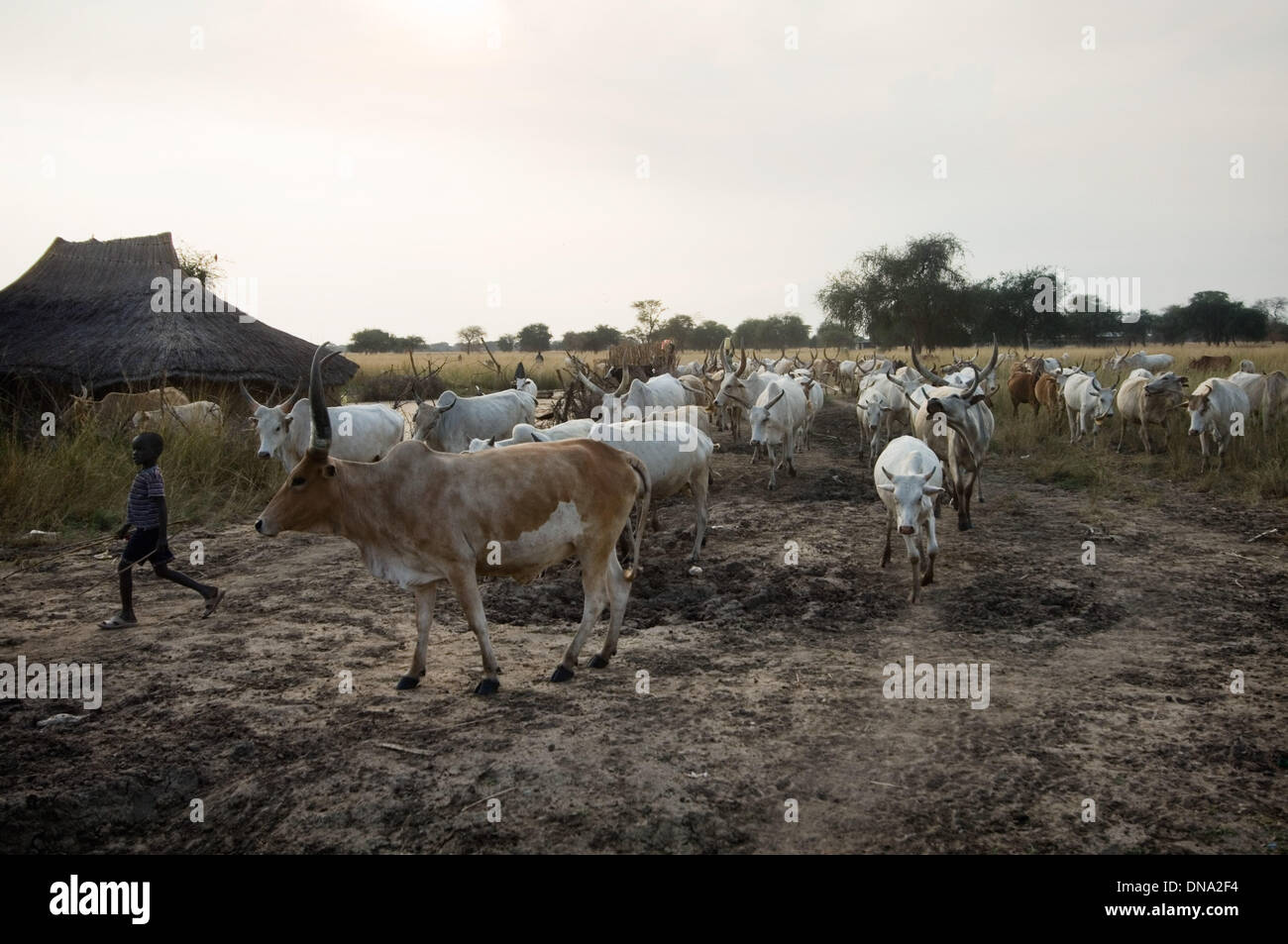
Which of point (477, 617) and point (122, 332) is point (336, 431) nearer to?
point (477, 617)

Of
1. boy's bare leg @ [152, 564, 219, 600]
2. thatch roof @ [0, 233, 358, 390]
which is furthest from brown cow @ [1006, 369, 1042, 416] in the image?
boy's bare leg @ [152, 564, 219, 600]

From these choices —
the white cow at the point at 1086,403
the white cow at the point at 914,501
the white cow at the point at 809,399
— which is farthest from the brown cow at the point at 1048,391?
the white cow at the point at 914,501

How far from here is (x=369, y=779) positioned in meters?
4.54

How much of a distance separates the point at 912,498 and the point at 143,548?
6253 mm

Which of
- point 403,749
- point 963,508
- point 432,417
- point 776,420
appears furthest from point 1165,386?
point 403,749

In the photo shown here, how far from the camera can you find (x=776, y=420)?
13.8 metres

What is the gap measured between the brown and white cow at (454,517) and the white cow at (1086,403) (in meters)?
13.7

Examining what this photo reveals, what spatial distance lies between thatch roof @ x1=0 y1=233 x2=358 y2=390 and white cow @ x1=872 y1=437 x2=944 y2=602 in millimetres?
11644

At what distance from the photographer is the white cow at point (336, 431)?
10.6 metres

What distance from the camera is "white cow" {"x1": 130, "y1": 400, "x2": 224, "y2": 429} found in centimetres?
1281

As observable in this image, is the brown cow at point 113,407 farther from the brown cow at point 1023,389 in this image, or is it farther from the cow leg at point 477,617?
the brown cow at point 1023,389

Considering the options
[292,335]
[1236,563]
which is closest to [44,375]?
[292,335]
